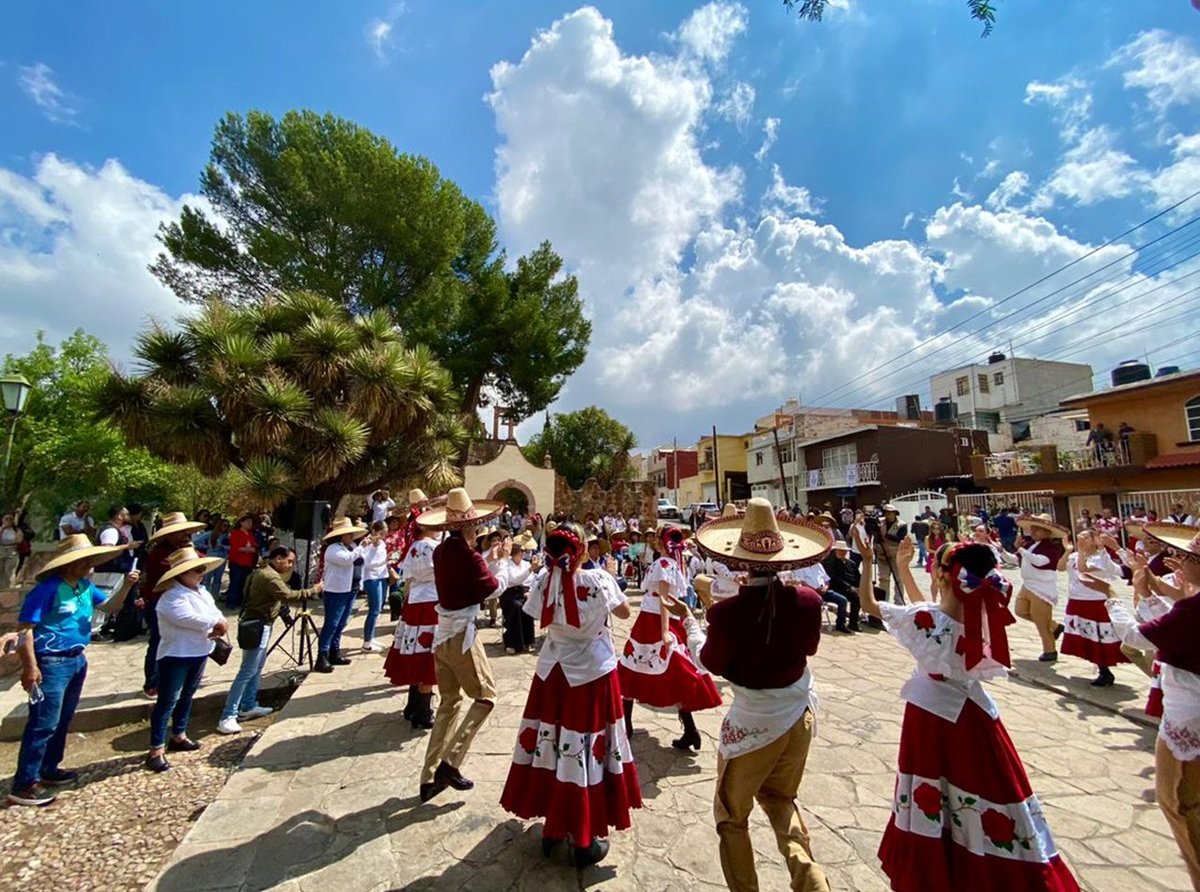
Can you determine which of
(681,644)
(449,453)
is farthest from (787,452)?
(681,644)

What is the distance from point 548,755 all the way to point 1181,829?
125 inches

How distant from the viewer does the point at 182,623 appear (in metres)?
4.54

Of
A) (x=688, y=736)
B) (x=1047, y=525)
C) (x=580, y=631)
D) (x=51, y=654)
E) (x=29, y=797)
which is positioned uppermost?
(x=1047, y=525)

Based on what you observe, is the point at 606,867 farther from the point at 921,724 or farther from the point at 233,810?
the point at 233,810

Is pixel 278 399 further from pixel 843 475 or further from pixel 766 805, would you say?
pixel 843 475

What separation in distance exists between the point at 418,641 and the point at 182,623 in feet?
6.08

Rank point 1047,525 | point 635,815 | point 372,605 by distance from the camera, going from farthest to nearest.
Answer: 1. point 372,605
2. point 1047,525
3. point 635,815

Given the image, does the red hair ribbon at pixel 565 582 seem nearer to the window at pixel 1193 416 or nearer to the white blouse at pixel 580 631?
the white blouse at pixel 580 631

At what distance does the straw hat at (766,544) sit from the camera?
2.66 metres

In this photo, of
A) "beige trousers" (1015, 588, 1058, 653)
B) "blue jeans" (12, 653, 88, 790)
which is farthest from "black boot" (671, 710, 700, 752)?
"beige trousers" (1015, 588, 1058, 653)

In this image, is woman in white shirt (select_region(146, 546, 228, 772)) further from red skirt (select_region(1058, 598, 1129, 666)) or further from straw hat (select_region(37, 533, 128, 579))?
red skirt (select_region(1058, 598, 1129, 666))

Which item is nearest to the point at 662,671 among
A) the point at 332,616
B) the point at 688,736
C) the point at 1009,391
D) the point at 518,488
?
the point at 688,736

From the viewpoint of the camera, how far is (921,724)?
2652 mm

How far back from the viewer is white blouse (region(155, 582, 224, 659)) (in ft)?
14.8
